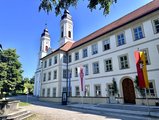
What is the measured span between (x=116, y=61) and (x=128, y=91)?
165 inches

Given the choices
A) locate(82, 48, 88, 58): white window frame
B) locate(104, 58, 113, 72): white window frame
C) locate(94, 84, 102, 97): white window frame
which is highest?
locate(82, 48, 88, 58): white window frame

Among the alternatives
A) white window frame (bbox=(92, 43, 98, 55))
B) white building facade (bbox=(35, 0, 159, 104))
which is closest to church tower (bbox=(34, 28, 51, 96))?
white building facade (bbox=(35, 0, 159, 104))

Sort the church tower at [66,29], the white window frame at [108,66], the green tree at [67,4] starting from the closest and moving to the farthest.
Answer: the green tree at [67,4], the white window frame at [108,66], the church tower at [66,29]

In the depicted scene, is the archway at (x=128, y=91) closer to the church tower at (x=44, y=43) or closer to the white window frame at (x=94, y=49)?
the white window frame at (x=94, y=49)

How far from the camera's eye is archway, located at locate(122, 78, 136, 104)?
15.9 metres

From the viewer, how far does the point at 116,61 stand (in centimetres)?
1803

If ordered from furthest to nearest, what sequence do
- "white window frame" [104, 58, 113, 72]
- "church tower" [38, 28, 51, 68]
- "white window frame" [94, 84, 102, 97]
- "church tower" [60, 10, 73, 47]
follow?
"church tower" [38, 28, 51, 68], "church tower" [60, 10, 73, 47], "white window frame" [94, 84, 102, 97], "white window frame" [104, 58, 113, 72]

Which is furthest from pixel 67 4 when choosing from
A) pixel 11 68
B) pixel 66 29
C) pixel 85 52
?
pixel 66 29

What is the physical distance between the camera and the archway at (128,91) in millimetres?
15903

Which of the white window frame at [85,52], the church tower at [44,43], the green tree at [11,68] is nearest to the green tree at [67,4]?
the white window frame at [85,52]

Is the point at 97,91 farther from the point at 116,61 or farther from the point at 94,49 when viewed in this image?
the point at 94,49

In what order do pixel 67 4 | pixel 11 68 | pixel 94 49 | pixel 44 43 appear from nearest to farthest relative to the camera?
pixel 67 4 → pixel 94 49 → pixel 11 68 → pixel 44 43

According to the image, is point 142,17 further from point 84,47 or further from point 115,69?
point 84,47

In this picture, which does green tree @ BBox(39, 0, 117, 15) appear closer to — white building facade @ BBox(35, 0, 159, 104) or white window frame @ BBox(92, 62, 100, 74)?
white building facade @ BBox(35, 0, 159, 104)
